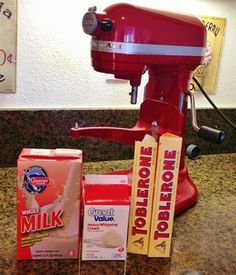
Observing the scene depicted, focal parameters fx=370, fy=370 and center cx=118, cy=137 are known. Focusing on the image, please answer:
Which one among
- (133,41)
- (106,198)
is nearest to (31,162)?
(106,198)

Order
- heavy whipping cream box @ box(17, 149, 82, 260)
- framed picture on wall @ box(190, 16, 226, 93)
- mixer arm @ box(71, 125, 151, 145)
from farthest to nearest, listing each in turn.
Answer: framed picture on wall @ box(190, 16, 226, 93) → mixer arm @ box(71, 125, 151, 145) → heavy whipping cream box @ box(17, 149, 82, 260)

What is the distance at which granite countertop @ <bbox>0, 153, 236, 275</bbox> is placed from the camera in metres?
0.60

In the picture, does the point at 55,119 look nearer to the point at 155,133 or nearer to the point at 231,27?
the point at 155,133

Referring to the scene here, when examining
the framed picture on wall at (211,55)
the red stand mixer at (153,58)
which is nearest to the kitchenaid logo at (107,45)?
the red stand mixer at (153,58)

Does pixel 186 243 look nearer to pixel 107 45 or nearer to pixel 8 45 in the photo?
pixel 107 45

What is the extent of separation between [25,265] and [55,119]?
0.46m

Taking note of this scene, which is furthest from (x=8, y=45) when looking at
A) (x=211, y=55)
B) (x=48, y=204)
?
(x=211, y=55)

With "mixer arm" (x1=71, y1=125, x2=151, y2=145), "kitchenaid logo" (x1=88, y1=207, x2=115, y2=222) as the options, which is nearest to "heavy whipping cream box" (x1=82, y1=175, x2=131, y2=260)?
"kitchenaid logo" (x1=88, y1=207, x2=115, y2=222)

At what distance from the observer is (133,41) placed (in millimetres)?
655

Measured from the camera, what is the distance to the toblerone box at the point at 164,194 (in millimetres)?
594

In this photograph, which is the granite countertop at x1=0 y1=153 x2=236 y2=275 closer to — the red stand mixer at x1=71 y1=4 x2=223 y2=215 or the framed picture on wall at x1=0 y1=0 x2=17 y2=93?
the red stand mixer at x1=71 y1=4 x2=223 y2=215

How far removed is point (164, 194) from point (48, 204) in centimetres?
19

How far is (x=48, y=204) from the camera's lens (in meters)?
0.58

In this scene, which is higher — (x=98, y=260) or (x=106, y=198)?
(x=106, y=198)
